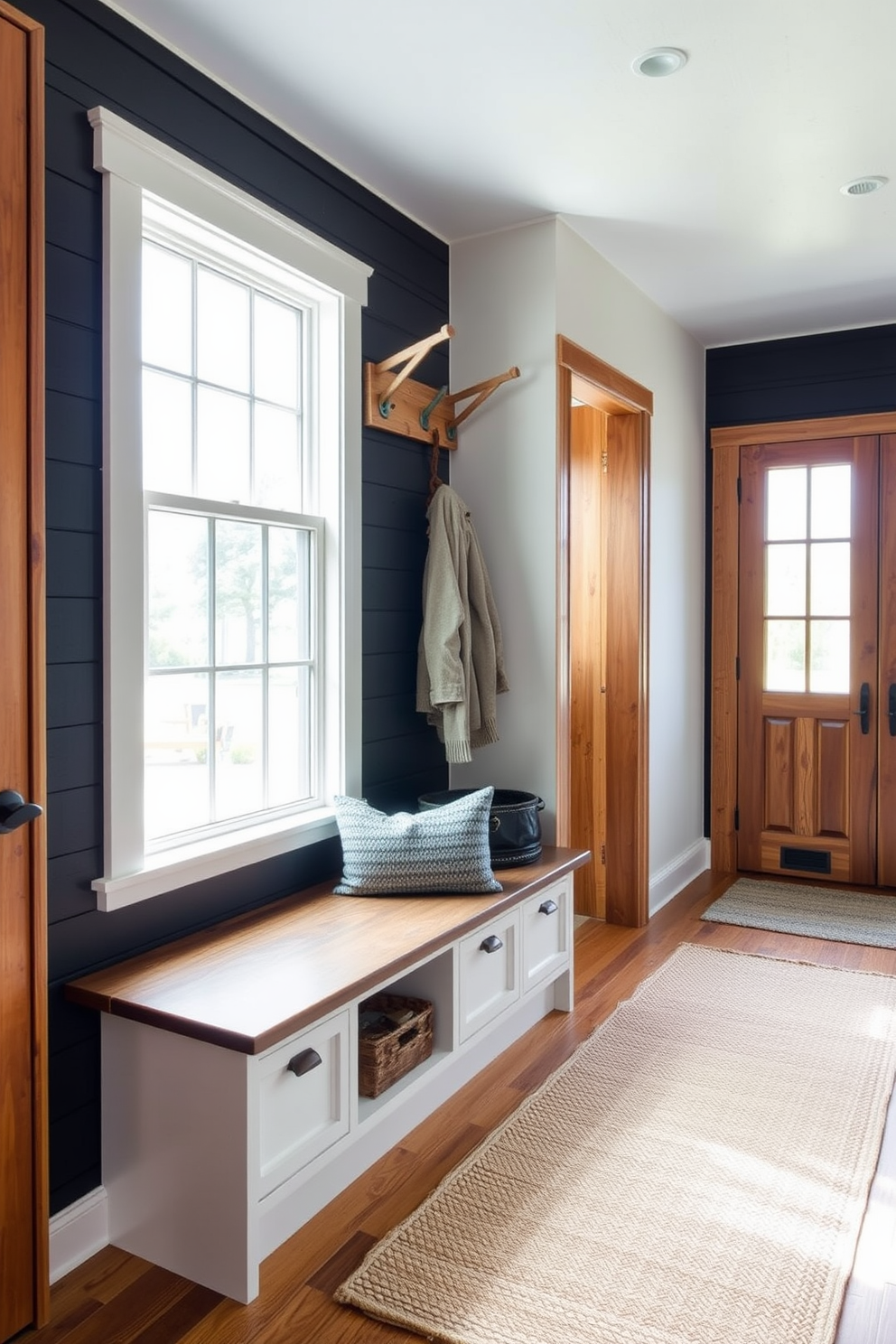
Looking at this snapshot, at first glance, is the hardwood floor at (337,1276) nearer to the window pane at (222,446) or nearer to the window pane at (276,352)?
the window pane at (222,446)

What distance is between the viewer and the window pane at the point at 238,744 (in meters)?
2.49

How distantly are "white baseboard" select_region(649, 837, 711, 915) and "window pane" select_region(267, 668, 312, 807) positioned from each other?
205cm

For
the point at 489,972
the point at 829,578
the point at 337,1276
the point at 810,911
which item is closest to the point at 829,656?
the point at 829,578

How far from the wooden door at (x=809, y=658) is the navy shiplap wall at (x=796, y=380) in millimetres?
173

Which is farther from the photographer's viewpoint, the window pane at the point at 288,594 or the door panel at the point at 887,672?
the door panel at the point at 887,672

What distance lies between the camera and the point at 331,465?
284 cm

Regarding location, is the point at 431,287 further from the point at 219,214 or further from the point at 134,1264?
the point at 134,1264

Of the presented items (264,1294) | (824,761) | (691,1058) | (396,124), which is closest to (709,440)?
(824,761)

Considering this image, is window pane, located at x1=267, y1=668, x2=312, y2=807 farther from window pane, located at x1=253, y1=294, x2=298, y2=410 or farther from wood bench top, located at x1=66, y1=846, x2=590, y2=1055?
window pane, located at x1=253, y1=294, x2=298, y2=410

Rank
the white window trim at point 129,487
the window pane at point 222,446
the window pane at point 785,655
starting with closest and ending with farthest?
the white window trim at point 129,487
the window pane at point 222,446
the window pane at point 785,655

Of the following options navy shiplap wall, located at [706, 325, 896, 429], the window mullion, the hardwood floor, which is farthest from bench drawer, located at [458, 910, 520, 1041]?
navy shiplap wall, located at [706, 325, 896, 429]

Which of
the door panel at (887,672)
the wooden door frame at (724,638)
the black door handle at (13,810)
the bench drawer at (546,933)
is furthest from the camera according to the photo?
the wooden door frame at (724,638)

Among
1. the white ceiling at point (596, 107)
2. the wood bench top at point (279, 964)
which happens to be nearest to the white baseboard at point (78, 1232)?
the wood bench top at point (279, 964)

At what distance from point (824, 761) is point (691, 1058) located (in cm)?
232
